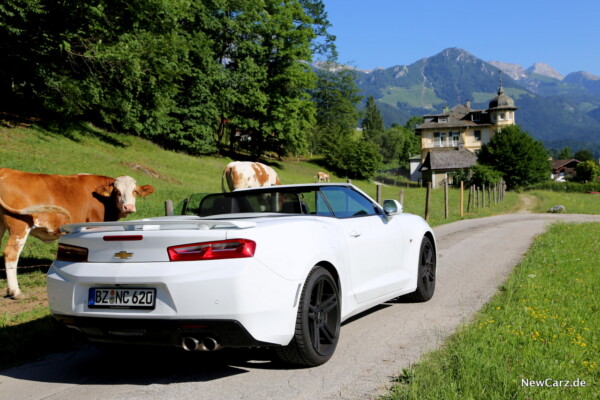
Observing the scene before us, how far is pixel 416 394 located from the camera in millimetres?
3553

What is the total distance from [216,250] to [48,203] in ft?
17.2

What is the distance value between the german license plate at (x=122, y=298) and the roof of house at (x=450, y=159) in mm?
87724

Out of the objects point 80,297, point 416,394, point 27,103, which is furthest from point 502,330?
point 27,103

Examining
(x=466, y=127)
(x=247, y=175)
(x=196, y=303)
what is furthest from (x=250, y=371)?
(x=466, y=127)

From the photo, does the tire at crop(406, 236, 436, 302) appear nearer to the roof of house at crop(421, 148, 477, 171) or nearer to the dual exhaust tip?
the dual exhaust tip

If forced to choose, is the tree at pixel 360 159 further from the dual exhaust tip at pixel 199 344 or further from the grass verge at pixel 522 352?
the dual exhaust tip at pixel 199 344

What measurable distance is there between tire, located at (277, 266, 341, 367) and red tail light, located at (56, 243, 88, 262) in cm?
173

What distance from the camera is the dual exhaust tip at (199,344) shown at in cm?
388

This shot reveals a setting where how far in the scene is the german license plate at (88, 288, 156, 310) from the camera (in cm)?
394

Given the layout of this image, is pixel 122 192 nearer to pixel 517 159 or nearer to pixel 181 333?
pixel 181 333

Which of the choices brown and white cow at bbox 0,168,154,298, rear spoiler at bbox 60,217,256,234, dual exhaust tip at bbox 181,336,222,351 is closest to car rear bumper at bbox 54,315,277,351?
dual exhaust tip at bbox 181,336,222,351

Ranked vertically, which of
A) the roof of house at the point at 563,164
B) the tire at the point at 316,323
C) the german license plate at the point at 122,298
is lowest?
the tire at the point at 316,323

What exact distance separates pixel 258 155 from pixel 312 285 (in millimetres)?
50248

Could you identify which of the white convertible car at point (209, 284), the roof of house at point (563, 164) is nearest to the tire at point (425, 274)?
the white convertible car at point (209, 284)
